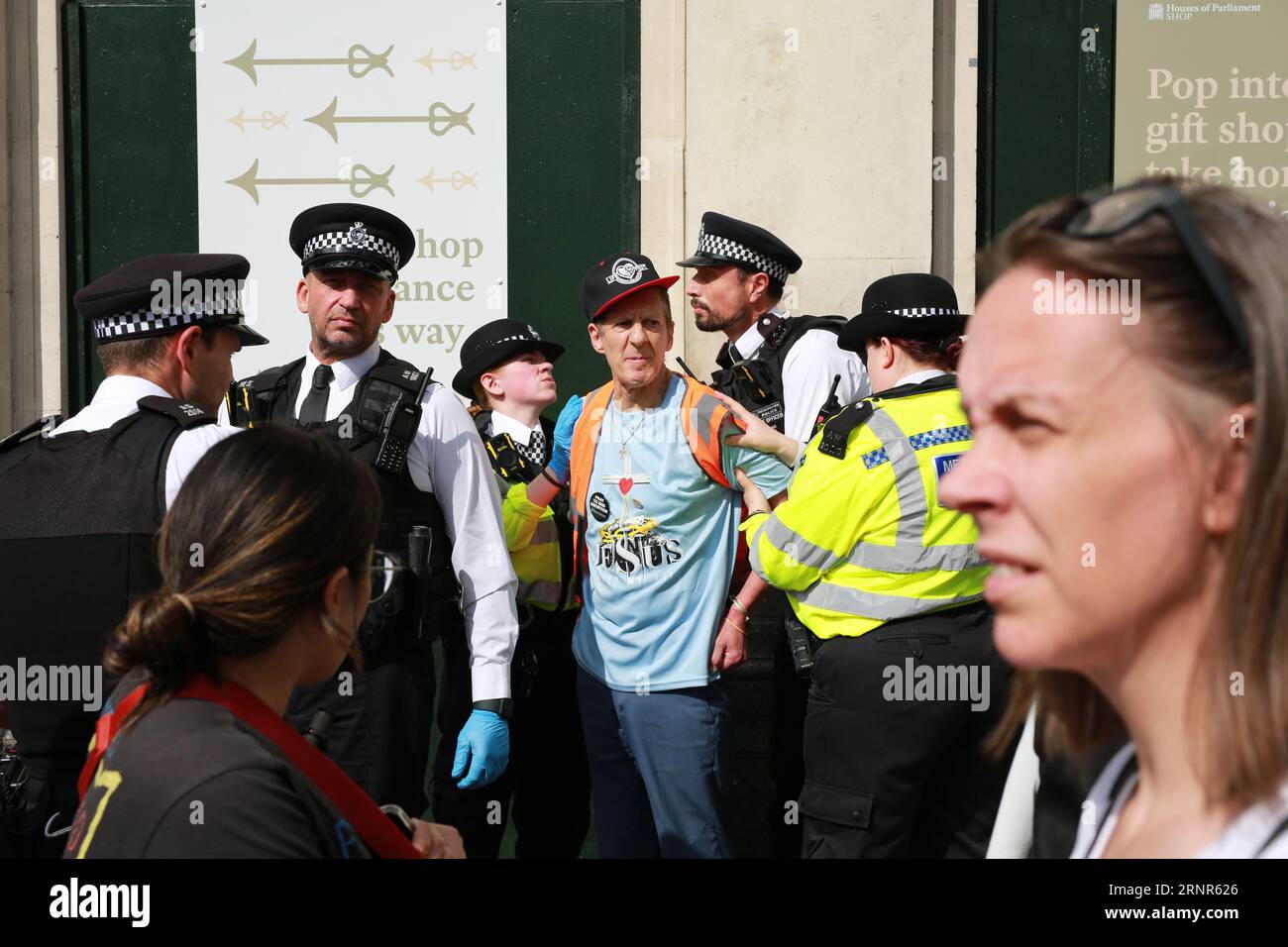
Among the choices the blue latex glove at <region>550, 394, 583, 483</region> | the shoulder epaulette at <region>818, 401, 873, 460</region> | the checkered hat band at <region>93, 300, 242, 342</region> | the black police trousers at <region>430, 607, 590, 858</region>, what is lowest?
the black police trousers at <region>430, 607, 590, 858</region>

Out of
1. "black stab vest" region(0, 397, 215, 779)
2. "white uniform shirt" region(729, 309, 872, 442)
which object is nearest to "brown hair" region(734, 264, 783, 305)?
"white uniform shirt" region(729, 309, 872, 442)

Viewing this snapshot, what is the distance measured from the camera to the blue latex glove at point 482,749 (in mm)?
3861

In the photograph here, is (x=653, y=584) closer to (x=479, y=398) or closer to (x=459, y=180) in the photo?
(x=479, y=398)

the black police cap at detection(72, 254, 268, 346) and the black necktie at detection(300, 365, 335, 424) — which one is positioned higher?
the black police cap at detection(72, 254, 268, 346)

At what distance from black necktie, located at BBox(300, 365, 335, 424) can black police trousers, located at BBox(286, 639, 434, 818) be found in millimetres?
791

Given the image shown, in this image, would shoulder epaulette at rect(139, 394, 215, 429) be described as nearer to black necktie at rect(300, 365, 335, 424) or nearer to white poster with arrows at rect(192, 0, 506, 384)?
black necktie at rect(300, 365, 335, 424)

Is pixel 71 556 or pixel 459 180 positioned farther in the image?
pixel 459 180

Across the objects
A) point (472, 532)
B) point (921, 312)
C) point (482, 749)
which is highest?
point (921, 312)

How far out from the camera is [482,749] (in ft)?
12.6

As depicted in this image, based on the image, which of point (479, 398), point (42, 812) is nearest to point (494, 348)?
point (479, 398)

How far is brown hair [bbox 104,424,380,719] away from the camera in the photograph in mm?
1709

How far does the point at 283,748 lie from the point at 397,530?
7.14ft

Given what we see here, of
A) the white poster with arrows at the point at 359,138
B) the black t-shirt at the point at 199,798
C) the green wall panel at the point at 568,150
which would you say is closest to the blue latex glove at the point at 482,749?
the black t-shirt at the point at 199,798

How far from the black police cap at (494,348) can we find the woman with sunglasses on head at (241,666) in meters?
3.29
